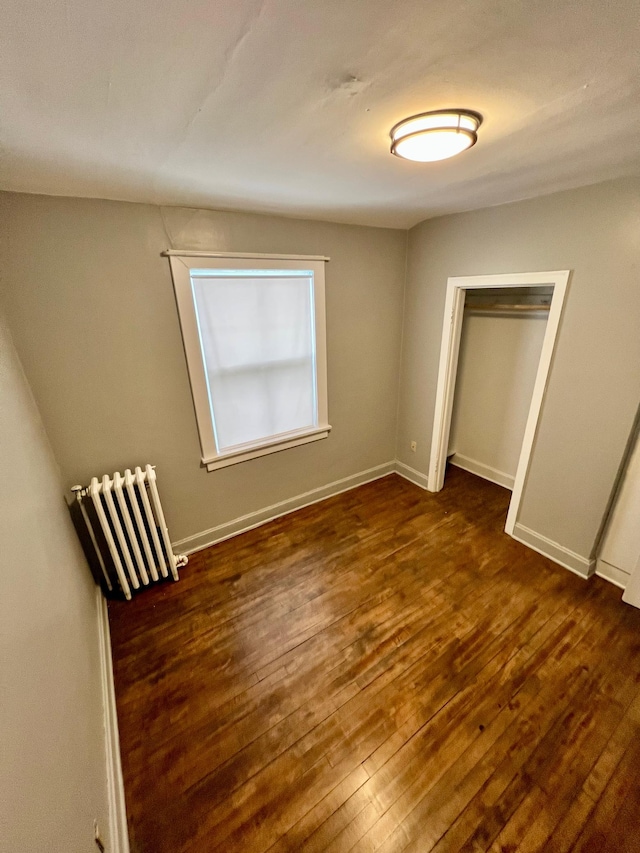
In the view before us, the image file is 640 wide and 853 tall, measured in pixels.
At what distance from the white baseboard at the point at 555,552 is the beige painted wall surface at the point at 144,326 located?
68.0 inches

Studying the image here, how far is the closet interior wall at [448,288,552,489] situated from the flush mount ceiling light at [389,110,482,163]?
2013mm

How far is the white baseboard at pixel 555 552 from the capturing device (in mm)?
2225

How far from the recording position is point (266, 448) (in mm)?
2623

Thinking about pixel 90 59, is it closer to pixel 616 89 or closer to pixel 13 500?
pixel 13 500

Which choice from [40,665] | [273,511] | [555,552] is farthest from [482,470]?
[40,665]

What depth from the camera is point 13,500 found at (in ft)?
3.48

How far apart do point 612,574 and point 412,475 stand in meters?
1.62

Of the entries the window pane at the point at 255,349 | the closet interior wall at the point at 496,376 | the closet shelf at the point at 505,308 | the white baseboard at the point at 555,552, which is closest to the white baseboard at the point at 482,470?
the closet interior wall at the point at 496,376

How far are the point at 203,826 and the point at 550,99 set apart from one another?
8.88 ft

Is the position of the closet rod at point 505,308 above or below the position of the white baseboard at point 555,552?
above

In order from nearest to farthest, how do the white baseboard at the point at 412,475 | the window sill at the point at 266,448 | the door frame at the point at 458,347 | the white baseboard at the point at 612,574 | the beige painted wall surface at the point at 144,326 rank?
the beige painted wall surface at the point at 144,326, the door frame at the point at 458,347, the white baseboard at the point at 612,574, the window sill at the point at 266,448, the white baseboard at the point at 412,475

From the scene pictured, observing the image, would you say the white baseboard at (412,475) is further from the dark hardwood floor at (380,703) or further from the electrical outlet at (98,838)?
the electrical outlet at (98,838)

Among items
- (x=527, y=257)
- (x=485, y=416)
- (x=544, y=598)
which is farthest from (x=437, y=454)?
(x=527, y=257)

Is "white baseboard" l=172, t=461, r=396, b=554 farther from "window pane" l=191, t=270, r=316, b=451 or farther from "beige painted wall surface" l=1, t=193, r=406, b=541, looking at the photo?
"window pane" l=191, t=270, r=316, b=451
